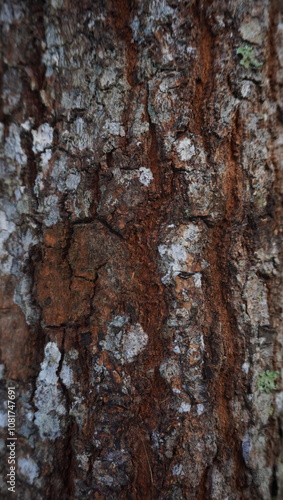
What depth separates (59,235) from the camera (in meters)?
1.07

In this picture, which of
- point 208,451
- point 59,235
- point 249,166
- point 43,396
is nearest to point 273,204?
point 249,166

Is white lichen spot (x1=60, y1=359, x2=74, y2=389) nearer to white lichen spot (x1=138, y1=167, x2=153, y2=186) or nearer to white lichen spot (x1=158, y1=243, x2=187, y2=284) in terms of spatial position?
white lichen spot (x1=158, y1=243, x2=187, y2=284)

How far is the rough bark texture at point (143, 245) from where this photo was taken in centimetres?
102

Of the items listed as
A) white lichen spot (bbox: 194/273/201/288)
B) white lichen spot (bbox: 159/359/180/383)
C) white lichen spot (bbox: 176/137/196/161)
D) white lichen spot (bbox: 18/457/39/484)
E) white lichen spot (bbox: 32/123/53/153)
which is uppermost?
white lichen spot (bbox: 32/123/53/153)

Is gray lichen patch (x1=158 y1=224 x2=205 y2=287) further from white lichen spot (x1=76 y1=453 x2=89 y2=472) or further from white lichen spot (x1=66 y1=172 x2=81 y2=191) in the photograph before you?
white lichen spot (x1=76 y1=453 x2=89 y2=472)

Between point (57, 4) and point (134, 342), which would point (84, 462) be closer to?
point (134, 342)

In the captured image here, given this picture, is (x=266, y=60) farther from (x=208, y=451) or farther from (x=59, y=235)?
(x=208, y=451)

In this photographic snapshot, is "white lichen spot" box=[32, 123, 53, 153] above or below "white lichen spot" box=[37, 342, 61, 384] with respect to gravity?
above

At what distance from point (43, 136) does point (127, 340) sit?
678 mm

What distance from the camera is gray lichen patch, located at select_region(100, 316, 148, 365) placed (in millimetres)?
1057

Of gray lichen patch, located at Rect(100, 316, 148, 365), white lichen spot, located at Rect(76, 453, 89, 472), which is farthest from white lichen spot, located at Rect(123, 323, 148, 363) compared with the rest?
white lichen spot, located at Rect(76, 453, 89, 472)

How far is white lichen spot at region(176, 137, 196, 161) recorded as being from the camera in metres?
1.02

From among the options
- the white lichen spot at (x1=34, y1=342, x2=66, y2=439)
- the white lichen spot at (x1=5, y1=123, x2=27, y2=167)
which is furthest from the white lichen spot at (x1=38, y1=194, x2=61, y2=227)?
the white lichen spot at (x1=34, y1=342, x2=66, y2=439)

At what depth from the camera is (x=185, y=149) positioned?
1.02m
